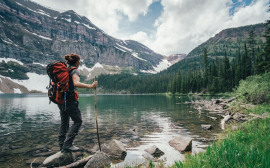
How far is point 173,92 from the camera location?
410ft

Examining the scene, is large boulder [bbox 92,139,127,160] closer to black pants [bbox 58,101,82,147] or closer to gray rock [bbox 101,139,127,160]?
gray rock [bbox 101,139,127,160]

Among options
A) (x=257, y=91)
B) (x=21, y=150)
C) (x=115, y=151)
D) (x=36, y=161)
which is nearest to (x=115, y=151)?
(x=115, y=151)

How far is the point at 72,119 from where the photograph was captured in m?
6.38

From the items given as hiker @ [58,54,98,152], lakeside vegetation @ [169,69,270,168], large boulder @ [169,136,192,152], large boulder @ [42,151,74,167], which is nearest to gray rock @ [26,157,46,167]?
large boulder @ [42,151,74,167]

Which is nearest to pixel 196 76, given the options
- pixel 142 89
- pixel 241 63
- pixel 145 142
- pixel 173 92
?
pixel 173 92

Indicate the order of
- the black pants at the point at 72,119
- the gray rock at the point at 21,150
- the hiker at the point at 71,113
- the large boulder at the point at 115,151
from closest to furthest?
1. the hiker at the point at 71,113
2. the black pants at the point at 72,119
3. the large boulder at the point at 115,151
4. the gray rock at the point at 21,150

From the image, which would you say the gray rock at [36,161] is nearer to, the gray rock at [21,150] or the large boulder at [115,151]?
the gray rock at [21,150]

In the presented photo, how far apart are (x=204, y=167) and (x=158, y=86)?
171269 mm

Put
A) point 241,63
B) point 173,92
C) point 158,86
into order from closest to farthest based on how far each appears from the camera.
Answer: point 241,63 < point 173,92 < point 158,86

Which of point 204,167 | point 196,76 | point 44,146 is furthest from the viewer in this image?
point 196,76

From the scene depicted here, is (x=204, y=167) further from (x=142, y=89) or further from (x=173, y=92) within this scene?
(x=142, y=89)

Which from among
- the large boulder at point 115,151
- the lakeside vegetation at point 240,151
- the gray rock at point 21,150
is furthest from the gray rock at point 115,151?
the gray rock at point 21,150

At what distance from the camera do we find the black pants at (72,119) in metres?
6.04

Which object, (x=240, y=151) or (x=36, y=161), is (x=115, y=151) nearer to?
(x=36, y=161)
